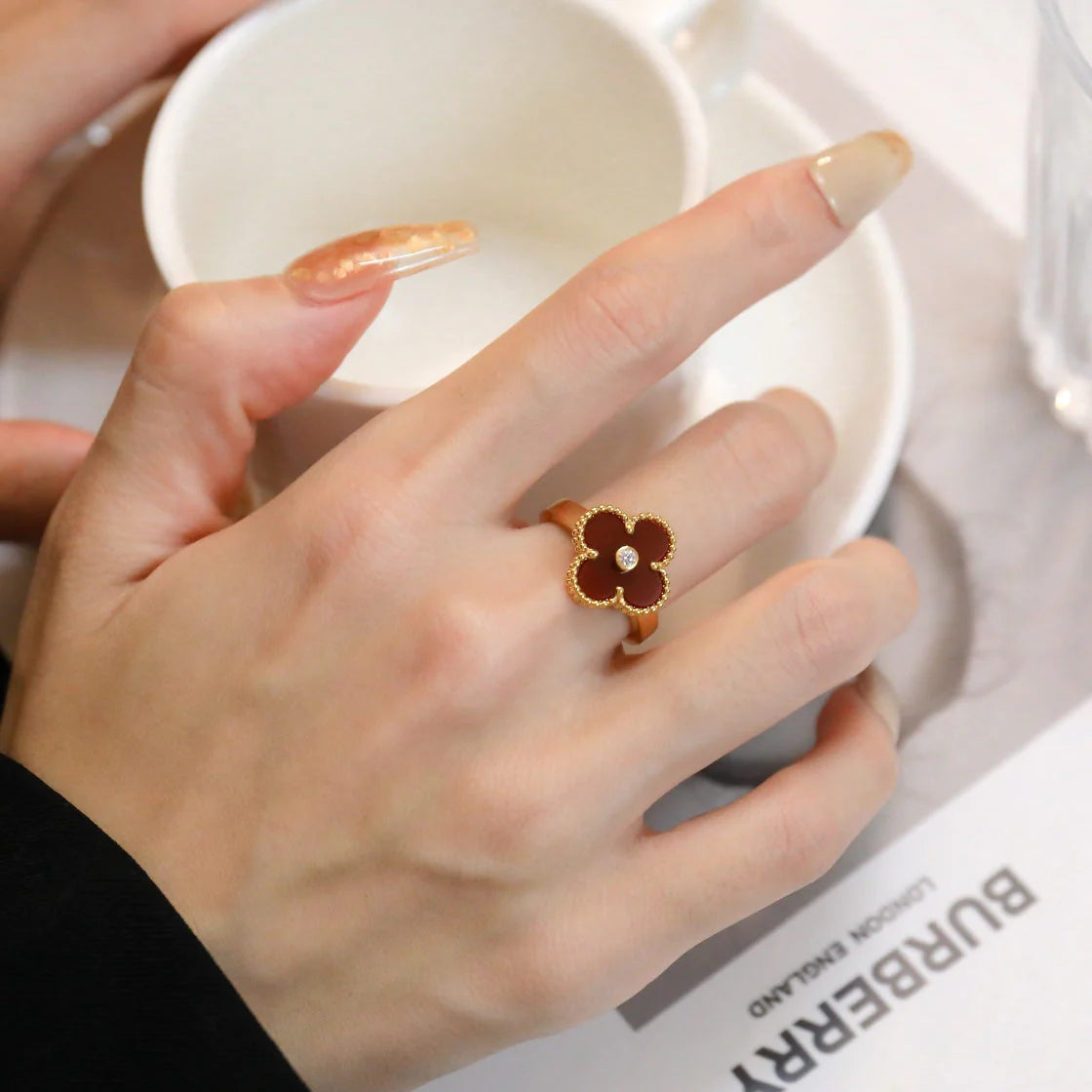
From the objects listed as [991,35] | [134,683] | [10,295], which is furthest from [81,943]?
[991,35]

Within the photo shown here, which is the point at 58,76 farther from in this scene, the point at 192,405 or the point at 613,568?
the point at 613,568

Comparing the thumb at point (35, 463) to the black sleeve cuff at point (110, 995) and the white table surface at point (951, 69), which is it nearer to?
the black sleeve cuff at point (110, 995)

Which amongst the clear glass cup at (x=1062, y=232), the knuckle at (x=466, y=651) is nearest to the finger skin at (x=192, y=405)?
the knuckle at (x=466, y=651)

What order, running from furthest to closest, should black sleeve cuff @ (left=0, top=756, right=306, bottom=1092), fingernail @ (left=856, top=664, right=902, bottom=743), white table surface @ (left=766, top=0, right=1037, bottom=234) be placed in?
white table surface @ (left=766, top=0, right=1037, bottom=234)
fingernail @ (left=856, top=664, right=902, bottom=743)
black sleeve cuff @ (left=0, top=756, right=306, bottom=1092)

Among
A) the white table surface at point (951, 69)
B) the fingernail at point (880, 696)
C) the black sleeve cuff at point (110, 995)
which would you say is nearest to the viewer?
the black sleeve cuff at point (110, 995)

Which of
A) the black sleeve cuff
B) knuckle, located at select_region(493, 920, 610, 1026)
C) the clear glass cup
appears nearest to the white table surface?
the clear glass cup

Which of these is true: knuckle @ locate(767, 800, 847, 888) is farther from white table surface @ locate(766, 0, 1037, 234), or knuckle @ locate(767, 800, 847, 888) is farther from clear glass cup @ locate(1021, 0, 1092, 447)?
white table surface @ locate(766, 0, 1037, 234)
